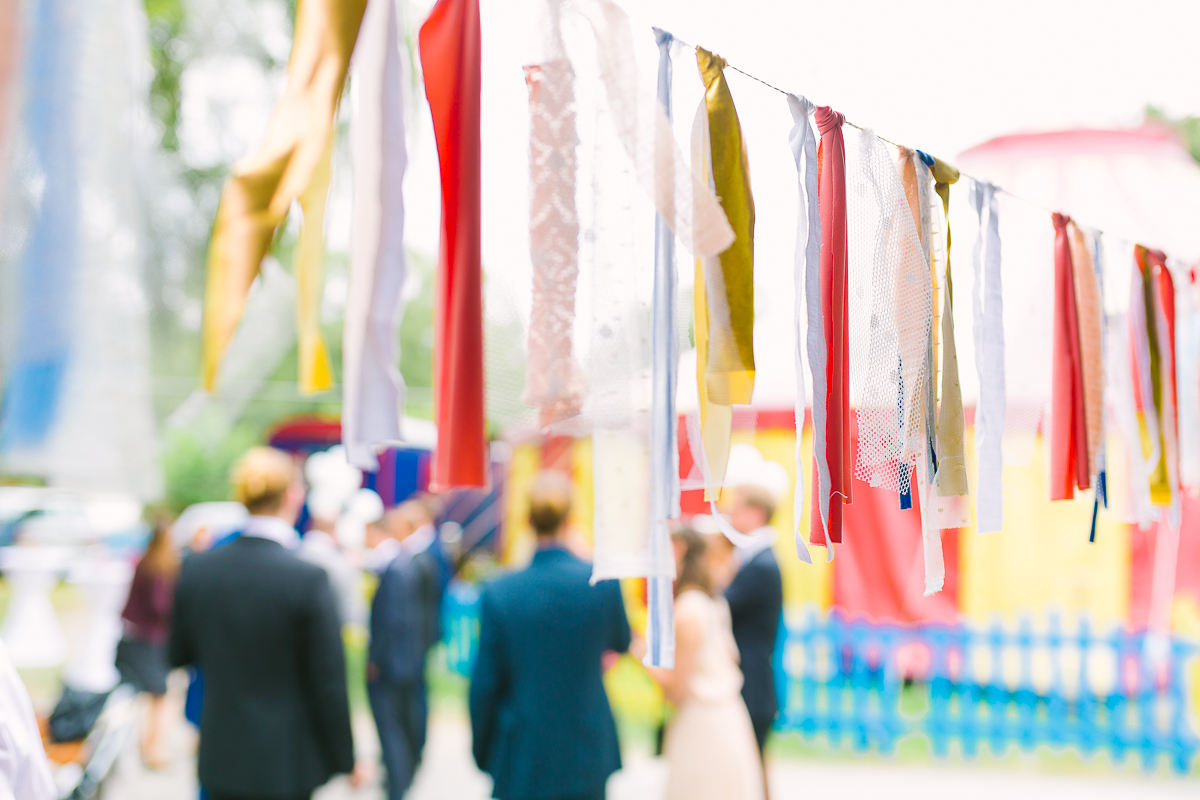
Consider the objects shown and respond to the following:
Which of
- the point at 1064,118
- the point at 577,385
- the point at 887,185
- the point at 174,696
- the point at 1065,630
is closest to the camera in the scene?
the point at 577,385

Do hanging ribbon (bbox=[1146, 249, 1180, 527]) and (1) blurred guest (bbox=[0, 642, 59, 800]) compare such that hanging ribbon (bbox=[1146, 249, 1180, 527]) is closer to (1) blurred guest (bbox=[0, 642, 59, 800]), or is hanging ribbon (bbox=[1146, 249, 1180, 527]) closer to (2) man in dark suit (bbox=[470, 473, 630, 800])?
(2) man in dark suit (bbox=[470, 473, 630, 800])

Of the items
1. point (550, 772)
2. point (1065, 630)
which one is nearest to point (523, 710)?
point (550, 772)

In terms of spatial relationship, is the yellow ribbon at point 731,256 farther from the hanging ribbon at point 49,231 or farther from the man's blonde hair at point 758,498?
the man's blonde hair at point 758,498

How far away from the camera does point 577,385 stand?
1674mm

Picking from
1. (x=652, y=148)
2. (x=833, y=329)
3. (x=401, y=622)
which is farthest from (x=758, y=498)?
(x=652, y=148)

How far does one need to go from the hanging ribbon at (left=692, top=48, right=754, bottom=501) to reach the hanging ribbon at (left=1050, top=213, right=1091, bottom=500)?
1391 mm

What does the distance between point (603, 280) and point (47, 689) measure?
Answer: 376 inches

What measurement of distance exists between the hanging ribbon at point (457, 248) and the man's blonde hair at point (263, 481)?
2.09 metres

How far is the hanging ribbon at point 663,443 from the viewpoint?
69.4 inches

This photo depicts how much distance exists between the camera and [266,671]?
3.35 m

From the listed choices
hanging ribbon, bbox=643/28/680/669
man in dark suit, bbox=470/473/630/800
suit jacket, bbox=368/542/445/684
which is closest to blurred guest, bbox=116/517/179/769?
suit jacket, bbox=368/542/445/684

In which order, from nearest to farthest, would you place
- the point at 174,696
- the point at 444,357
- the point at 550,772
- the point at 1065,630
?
the point at 444,357 → the point at 550,772 → the point at 1065,630 → the point at 174,696

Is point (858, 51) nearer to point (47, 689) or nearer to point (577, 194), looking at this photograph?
point (577, 194)

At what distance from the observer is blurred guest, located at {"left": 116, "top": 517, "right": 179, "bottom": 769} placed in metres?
6.62
